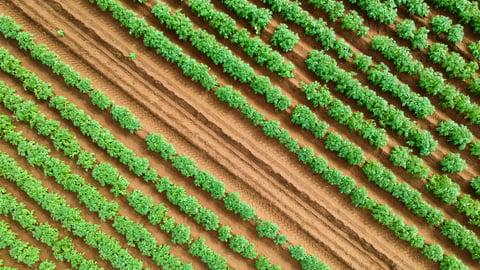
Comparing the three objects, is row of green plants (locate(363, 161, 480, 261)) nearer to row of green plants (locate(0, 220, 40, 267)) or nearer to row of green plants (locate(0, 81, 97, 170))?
row of green plants (locate(0, 81, 97, 170))

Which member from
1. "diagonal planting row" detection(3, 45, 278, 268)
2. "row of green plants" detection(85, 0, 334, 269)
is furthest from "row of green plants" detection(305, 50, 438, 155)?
"diagonal planting row" detection(3, 45, 278, 268)

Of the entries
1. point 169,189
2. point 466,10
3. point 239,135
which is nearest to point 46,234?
point 169,189

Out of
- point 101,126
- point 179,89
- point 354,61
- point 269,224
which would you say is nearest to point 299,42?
point 354,61

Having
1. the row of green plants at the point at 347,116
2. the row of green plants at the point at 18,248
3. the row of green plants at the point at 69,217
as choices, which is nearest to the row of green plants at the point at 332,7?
the row of green plants at the point at 347,116

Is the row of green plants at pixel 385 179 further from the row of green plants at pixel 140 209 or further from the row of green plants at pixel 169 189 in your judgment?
the row of green plants at pixel 140 209

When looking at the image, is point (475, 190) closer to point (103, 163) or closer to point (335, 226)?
point (335, 226)

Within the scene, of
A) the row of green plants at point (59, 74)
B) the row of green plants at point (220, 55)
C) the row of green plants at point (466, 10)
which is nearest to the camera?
the row of green plants at point (59, 74)
